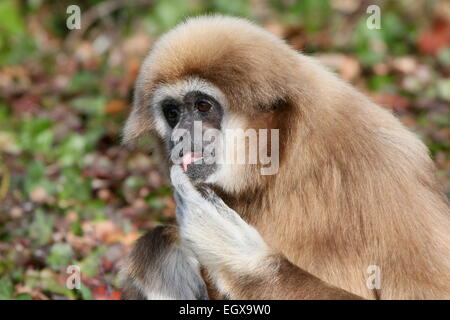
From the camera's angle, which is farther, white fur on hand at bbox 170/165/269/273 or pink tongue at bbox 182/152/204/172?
pink tongue at bbox 182/152/204/172

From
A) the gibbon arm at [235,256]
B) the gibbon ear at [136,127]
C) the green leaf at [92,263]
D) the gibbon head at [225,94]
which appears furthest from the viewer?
the green leaf at [92,263]

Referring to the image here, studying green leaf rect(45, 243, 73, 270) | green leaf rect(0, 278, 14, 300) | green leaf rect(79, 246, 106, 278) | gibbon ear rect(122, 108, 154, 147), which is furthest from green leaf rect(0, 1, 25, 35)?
gibbon ear rect(122, 108, 154, 147)

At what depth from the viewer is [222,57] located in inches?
213

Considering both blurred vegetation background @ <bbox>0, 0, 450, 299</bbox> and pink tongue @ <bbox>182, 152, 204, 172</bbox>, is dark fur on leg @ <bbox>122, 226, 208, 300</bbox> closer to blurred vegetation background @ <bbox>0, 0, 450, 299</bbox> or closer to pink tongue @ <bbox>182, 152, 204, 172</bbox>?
blurred vegetation background @ <bbox>0, 0, 450, 299</bbox>

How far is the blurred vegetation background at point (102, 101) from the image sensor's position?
771cm

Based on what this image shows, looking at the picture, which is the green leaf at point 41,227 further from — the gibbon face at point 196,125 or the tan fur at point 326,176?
the tan fur at point 326,176

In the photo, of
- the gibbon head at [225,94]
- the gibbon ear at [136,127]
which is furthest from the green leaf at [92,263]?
the gibbon head at [225,94]

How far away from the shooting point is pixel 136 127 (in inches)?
242

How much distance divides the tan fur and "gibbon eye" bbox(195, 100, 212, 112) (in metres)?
0.20

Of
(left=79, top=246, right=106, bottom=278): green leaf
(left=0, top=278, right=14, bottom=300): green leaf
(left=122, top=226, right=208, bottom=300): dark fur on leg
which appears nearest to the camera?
(left=122, top=226, right=208, bottom=300): dark fur on leg

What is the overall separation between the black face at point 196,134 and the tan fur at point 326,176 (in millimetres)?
163

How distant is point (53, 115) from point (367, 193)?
6.85m

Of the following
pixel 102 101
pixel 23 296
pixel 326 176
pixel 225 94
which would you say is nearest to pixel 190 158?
pixel 225 94

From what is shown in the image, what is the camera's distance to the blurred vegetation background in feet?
25.3
